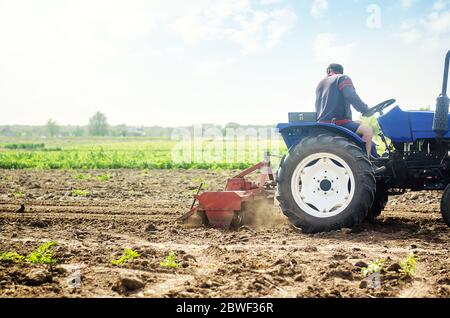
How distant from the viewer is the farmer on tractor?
6168 mm

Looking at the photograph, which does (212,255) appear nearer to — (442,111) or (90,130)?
(442,111)

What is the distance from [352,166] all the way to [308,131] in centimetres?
87

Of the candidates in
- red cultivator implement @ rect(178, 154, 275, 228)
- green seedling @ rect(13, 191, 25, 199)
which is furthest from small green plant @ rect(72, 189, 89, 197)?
red cultivator implement @ rect(178, 154, 275, 228)

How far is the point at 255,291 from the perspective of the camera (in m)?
3.85

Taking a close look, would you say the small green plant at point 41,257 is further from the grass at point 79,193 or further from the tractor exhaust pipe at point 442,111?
the grass at point 79,193

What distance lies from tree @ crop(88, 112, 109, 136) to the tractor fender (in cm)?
14464

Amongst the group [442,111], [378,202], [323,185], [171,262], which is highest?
[442,111]

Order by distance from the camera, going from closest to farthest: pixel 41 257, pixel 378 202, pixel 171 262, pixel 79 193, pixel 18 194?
pixel 171 262 → pixel 41 257 → pixel 378 202 → pixel 79 193 → pixel 18 194

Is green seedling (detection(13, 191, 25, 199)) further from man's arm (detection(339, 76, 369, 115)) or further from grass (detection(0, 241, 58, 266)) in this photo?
man's arm (detection(339, 76, 369, 115))

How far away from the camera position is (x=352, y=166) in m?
5.96

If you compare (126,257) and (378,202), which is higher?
(378,202)

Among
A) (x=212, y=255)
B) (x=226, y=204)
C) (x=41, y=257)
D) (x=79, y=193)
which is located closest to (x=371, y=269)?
(x=212, y=255)

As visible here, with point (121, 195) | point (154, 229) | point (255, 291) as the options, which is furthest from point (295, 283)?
point (121, 195)
